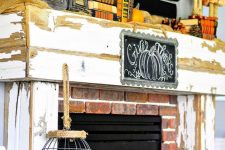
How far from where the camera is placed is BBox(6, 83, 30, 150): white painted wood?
1.91 meters

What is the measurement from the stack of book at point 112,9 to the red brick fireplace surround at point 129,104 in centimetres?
34

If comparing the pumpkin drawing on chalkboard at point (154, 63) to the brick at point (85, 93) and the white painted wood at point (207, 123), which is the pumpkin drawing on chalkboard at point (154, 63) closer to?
the brick at point (85, 93)

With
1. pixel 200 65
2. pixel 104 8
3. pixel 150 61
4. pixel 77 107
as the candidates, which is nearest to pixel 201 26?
pixel 200 65

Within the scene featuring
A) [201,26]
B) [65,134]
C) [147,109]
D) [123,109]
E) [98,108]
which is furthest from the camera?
[201,26]

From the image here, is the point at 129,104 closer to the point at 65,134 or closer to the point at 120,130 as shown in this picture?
the point at 120,130

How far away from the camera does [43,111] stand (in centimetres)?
194

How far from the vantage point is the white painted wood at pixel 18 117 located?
1.91m

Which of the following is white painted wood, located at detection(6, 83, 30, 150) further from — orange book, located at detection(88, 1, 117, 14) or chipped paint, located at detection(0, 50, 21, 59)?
orange book, located at detection(88, 1, 117, 14)

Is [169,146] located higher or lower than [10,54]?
lower

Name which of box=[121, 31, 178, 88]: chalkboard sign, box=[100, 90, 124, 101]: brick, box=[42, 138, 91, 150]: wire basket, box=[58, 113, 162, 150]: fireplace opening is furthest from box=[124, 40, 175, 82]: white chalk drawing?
box=[42, 138, 91, 150]: wire basket

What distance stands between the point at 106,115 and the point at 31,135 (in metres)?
0.56

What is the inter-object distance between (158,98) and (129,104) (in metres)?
0.24

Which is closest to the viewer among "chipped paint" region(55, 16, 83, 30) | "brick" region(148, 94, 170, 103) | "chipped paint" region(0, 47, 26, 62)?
"chipped paint" region(0, 47, 26, 62)

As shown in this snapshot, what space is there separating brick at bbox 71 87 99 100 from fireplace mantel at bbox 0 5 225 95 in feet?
0.36
